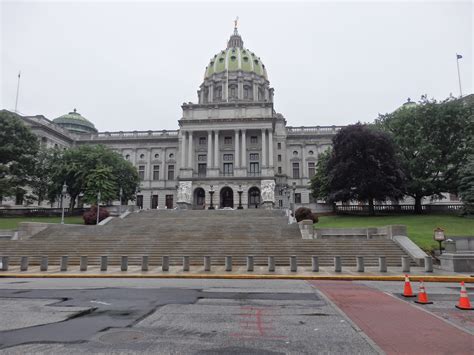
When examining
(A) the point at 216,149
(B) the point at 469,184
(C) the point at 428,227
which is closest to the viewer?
(B) the point at 469,184

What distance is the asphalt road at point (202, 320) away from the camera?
243 inches

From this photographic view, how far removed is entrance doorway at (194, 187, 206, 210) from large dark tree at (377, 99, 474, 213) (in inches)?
1454

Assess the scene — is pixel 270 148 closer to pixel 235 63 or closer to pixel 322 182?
pixel 322 182

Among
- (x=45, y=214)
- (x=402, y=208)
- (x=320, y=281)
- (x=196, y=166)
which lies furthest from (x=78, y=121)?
(x=320, y=281)

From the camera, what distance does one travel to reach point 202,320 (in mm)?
8055

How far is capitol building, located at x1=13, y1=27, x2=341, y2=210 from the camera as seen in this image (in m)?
67.2

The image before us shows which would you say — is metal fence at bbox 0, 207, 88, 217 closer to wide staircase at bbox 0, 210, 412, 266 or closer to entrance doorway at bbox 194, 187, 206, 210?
wide staircase at bbox 0, 210, 412, 266

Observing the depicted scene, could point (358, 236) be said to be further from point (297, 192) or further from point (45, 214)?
point (297, 192)

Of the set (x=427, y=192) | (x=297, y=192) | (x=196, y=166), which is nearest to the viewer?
(x=427, y=192)

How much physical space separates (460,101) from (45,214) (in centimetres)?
5593

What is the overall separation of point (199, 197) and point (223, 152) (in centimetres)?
1033

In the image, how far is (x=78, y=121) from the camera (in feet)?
309

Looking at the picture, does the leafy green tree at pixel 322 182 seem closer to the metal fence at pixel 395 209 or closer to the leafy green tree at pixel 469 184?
the metal fence at pixel 395 209

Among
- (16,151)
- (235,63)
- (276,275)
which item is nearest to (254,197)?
(16,151)
